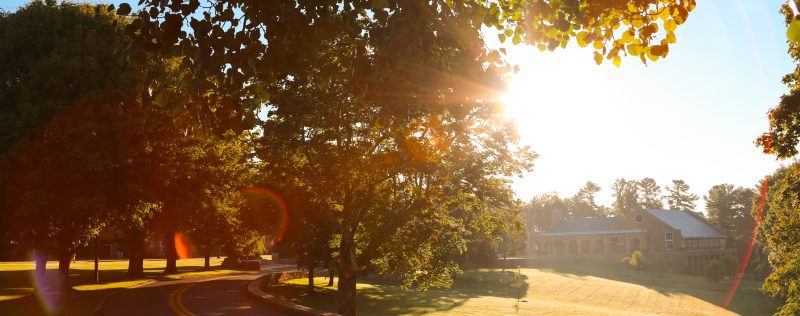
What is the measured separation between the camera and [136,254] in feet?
114

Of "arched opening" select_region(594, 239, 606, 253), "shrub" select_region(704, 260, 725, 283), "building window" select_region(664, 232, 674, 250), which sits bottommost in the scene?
"shrub" select_region(704, 260, 725, 283)

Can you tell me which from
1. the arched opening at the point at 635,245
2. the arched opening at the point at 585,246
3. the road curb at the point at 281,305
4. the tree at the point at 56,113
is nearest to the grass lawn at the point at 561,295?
the road curb at the point at 281,305

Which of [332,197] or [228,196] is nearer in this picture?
[332,197]

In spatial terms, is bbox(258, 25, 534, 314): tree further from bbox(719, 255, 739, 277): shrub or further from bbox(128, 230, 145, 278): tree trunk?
bbox(719, 255, 739, 277): shrub

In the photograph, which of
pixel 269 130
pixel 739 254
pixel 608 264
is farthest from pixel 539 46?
pixel 739 254

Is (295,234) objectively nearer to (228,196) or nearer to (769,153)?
(228,196)

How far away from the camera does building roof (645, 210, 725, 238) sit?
3209 inches

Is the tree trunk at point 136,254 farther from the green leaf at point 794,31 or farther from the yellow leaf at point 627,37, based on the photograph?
the green leaf at point 794,31

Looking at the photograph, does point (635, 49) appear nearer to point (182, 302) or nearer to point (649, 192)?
point (182, 302)

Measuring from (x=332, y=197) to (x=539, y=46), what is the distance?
49.1 feet

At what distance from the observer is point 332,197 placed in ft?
69.2

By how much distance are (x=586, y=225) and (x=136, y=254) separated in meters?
74.6

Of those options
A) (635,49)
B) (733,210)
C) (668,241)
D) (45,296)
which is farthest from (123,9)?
(733,210)

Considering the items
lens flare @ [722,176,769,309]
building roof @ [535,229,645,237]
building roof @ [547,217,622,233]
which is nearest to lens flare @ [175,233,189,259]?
lens flare @ [722,176,769,309]
